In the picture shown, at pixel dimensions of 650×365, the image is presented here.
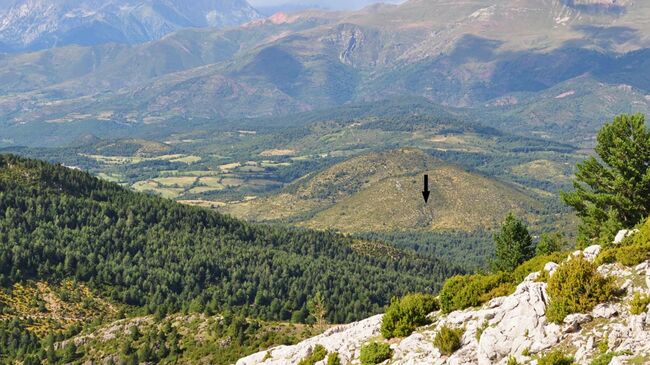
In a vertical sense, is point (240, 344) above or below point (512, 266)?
below

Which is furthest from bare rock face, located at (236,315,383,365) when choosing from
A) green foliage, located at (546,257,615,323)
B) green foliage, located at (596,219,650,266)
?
green foliage, located at (596,219,650,266)

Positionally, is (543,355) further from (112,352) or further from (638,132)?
(112,352)

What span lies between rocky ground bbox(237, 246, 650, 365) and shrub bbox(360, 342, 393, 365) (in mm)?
720

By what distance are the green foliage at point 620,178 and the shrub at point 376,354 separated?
38844mm

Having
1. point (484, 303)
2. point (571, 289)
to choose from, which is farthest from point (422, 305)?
point (571, 289)

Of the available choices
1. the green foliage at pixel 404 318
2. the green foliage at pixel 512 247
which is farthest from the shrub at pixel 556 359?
the green foliage at pixel 512 247

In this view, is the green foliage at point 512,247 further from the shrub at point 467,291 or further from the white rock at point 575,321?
the white rock at point 575,321

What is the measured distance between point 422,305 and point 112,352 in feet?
261

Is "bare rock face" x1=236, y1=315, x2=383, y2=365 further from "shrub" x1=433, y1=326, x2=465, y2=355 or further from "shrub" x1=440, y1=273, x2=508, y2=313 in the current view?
"shrub" x1=433, y1=326, x2=465, y2=355

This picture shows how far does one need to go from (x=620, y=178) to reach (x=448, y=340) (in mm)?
48054

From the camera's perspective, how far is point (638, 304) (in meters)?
40.8

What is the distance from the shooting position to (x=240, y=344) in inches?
4382

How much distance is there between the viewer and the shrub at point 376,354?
5347 cm

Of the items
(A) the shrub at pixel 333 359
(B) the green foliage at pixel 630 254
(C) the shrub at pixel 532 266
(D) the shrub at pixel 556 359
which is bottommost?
(A) the shrub at pixel 333 359
